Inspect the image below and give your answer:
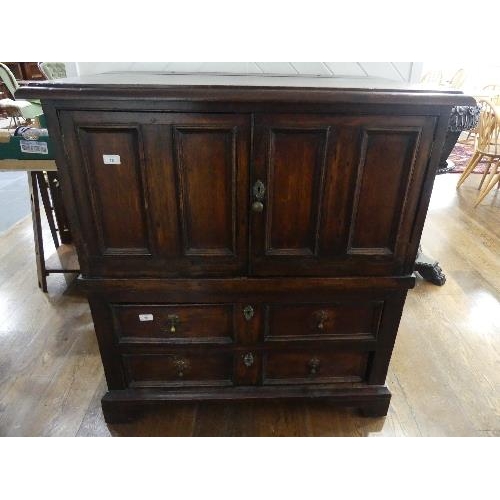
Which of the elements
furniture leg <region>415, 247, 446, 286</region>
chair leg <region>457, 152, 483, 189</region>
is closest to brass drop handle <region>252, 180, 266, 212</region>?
furniture leg <region>415, 247, 446, 286</region>

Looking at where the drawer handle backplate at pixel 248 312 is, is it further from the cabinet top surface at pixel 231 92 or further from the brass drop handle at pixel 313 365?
the cabinet top surface at pixel 231 92

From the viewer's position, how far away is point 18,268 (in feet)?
7.84

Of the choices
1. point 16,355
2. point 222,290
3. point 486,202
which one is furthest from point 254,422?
point 486,202

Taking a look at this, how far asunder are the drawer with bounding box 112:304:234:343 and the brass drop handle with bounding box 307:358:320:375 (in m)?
0.30

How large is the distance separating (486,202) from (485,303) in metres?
1.80

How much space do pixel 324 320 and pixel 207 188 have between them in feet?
1.93

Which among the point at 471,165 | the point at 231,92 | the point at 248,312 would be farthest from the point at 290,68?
the point at 471,165

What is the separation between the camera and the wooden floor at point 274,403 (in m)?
1.43

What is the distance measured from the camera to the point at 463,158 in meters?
4.64

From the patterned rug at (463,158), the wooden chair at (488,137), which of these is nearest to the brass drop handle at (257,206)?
the wooden chair at (488,137)

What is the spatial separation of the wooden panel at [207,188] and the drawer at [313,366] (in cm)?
47

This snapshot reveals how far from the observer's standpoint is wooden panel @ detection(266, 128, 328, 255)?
3.26 ft

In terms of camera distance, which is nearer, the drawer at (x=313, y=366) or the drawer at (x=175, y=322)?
the drawer at (x=175, y=322)

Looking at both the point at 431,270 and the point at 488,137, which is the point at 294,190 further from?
the point at 488,137
